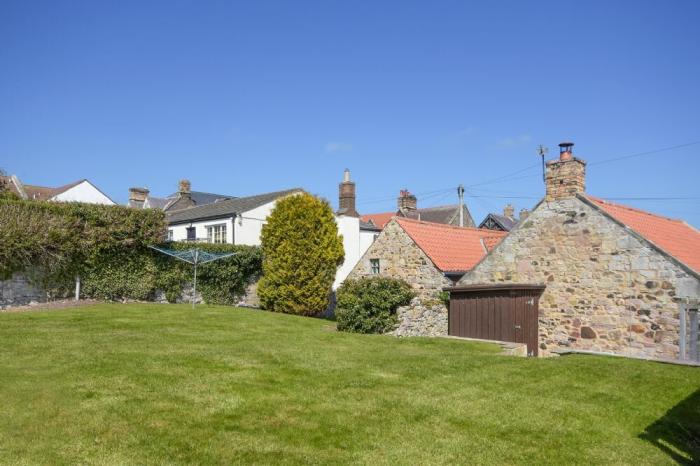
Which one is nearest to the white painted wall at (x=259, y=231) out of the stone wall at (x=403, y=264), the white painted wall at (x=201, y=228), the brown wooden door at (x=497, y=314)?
the white painted wall at (x=201, y=228)

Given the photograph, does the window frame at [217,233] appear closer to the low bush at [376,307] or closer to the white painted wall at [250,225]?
the white painted wall at [250,225]

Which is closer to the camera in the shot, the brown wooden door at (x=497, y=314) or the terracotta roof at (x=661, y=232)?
the terracotta roof at (x=661, y=232)

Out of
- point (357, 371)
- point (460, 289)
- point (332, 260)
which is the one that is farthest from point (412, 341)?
point (332, 260)

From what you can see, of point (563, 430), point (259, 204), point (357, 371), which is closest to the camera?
point (563, 430)

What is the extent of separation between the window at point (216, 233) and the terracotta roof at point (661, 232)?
76.7 ft

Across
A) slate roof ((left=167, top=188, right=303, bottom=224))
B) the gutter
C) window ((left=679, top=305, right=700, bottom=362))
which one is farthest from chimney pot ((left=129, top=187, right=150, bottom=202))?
window ((left=679, top=305, right=700, bottom=362))

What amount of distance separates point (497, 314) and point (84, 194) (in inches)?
1561

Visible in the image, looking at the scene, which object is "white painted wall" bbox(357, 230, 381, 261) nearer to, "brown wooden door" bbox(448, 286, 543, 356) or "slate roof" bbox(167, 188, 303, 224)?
"slate roof" bbox(167, 188, 303, 224)

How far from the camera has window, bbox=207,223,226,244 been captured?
3644cm

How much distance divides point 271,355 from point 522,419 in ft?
23.3

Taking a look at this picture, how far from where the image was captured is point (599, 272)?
20.0 meters

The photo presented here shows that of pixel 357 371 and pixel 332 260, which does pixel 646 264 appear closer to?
pixel 357 371

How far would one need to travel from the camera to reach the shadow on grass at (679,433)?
373 inches

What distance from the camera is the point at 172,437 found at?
8844 mm
